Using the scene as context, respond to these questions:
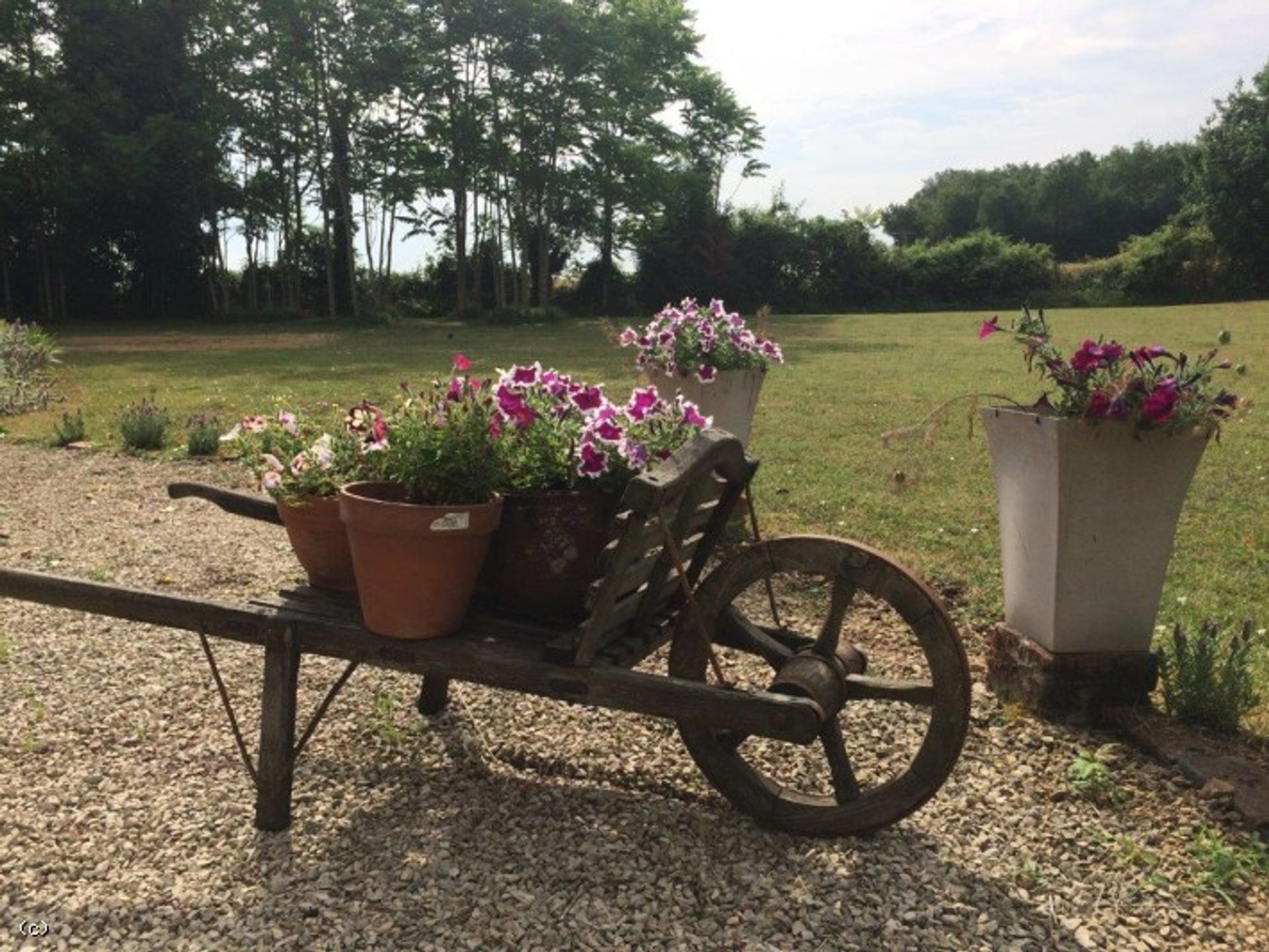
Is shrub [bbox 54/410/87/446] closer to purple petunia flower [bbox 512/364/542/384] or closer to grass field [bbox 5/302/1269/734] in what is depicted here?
grass field [bbox 5/302/1269/734]

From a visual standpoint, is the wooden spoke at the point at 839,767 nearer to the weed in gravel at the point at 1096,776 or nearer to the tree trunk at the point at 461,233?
the weed in gravel at the point at 1096,776

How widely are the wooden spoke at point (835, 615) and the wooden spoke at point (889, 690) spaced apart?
4.5 inches

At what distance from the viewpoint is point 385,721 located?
354cm

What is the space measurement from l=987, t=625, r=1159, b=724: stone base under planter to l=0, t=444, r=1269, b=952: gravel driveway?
114 millimetres

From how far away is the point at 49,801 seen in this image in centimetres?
297

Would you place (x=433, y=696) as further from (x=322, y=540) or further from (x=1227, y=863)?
(x=1227, y=863)

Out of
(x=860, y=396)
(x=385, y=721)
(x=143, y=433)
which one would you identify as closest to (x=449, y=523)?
(x=385, y=721)

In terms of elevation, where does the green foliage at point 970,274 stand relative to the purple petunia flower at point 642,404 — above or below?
above

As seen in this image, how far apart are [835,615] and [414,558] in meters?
1.11

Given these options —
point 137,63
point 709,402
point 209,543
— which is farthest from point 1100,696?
point 137,63

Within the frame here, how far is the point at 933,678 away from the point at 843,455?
21.2ft

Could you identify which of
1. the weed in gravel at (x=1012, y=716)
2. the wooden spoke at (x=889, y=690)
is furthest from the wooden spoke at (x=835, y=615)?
the weed in gravel at (x=1012, y=716)

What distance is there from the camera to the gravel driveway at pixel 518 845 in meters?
2.38

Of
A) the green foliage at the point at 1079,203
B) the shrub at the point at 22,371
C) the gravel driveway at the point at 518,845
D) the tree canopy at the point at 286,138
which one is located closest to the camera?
the gravel driveway at the point at 518,845
